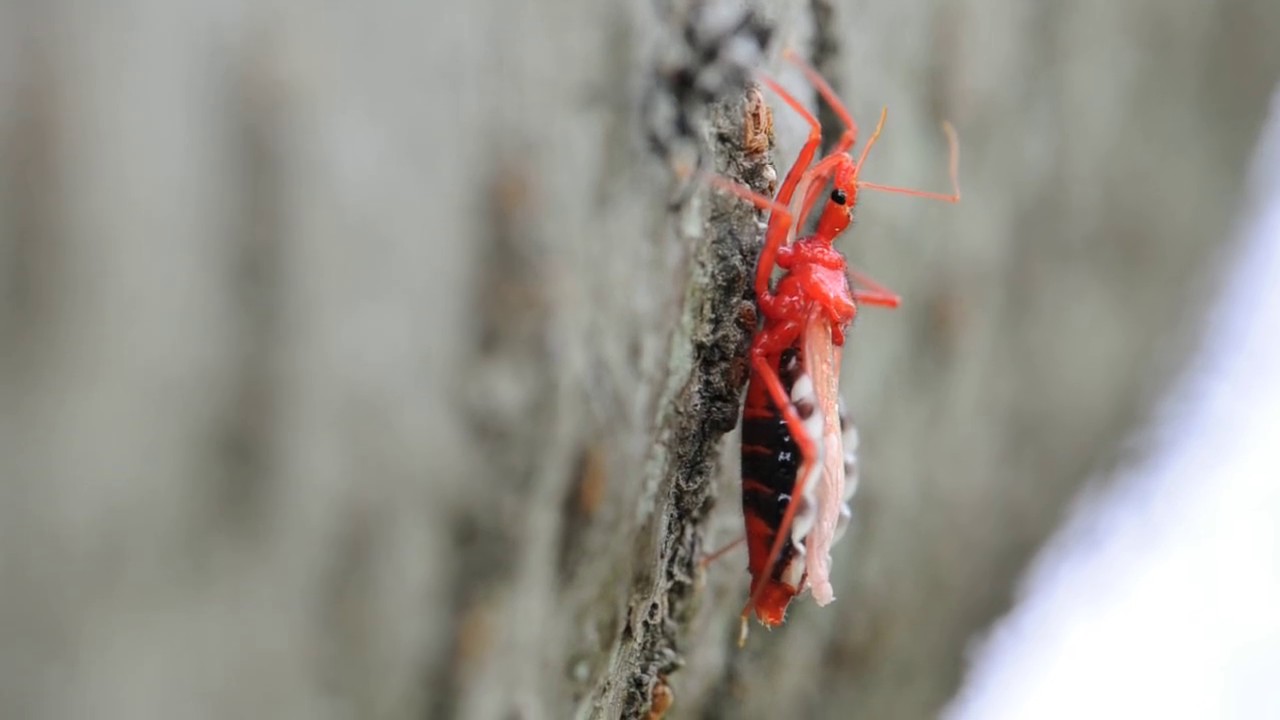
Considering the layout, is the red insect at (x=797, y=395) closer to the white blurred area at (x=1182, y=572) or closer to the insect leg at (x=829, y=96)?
the insect leg at (x=829, y=96)

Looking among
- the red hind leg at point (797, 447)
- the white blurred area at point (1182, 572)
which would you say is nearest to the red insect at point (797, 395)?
the red hind leg at point (797, 447)

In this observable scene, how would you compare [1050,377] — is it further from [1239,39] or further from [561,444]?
[561,444]

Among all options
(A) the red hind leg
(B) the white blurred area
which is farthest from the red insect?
(B) the white blurred area

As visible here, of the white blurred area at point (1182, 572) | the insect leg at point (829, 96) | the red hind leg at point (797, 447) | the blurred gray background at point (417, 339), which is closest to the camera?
the blurred gray background at point (417, 339)

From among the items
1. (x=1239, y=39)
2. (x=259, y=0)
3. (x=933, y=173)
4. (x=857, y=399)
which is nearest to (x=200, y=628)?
(x=259, y=0)

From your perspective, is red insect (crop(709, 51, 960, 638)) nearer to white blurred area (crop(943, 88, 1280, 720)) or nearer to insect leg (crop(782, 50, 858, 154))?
insect leg (crop(782, 50, 858, 154))
